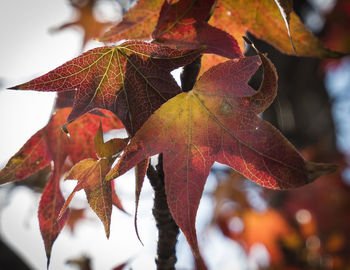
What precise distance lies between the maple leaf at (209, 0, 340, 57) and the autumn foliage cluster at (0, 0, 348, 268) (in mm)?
52

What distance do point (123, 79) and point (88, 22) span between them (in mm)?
1235

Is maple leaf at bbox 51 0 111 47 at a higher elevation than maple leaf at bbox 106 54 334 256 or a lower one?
lower

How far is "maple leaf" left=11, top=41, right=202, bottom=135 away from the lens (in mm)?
475

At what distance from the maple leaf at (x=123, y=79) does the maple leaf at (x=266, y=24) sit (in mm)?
183

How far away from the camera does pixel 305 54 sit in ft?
2.03

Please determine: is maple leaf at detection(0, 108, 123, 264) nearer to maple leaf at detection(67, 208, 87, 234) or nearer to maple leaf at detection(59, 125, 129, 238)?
maple leaf at detection(59, 125, 129, 238)

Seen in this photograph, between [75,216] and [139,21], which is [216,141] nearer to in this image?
[139,21]

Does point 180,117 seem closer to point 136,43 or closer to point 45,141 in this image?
point 136,43

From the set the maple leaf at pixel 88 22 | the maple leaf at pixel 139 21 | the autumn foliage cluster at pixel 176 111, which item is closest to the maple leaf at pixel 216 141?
the autumn foliage cluster at pixel 176 111

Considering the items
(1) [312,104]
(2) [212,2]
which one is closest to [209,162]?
(2) [212,2]

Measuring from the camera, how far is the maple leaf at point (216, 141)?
1.46ft

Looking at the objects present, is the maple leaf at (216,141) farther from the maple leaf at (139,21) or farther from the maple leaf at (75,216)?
the maple leaf at (75,216)

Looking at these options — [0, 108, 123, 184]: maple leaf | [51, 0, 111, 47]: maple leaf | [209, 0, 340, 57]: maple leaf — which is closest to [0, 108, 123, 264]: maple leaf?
[0, 108, 123, 184]: maple leaf

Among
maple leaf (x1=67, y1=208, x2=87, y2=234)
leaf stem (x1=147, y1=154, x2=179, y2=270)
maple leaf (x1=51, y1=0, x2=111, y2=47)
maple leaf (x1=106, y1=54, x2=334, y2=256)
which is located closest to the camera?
maple leaf (x1=106, y1=54, x2=334, y2=256)
